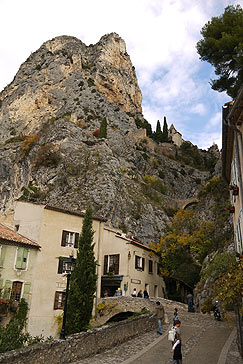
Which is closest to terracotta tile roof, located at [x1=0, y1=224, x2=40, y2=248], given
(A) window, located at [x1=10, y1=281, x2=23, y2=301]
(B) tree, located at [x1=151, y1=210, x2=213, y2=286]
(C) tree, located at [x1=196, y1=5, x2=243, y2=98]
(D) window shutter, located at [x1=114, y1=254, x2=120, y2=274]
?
(A) window, located at [x1=10, y1=281, x2=23, y2=301]

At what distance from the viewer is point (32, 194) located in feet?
161

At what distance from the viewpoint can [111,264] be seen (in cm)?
2848

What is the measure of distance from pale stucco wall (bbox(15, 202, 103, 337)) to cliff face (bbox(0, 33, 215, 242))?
1730 cm

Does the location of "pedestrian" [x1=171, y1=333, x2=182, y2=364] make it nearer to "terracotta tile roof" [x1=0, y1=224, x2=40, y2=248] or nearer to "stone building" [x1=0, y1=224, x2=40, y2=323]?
"stone building" [x1=0, y1=224, x2=40, y2=323]

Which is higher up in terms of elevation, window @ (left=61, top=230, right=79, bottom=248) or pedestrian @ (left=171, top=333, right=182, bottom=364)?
window @ (left=61, top=230, right=79, bottom=248)

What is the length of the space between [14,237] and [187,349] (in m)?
15.5

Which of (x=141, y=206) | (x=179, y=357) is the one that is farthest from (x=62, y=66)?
(x=179, y=357)

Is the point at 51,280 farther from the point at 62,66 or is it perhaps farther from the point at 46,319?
the point at 62,66

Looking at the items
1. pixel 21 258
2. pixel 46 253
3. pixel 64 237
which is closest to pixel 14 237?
pixel 21 258

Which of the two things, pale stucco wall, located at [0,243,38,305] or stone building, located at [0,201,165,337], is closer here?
pale stucco wall, located at [0,243,38,305]

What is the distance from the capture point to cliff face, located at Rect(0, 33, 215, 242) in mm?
47219

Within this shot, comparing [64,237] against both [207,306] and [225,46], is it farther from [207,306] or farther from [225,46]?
[225,46]

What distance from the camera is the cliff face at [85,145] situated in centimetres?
4722

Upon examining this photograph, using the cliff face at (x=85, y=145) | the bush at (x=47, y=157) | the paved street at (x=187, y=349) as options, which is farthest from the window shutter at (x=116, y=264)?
the bush at (x=47, y=157)
